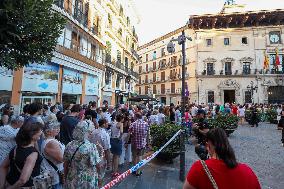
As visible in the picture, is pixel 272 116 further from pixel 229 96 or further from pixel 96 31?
pixel 229 96

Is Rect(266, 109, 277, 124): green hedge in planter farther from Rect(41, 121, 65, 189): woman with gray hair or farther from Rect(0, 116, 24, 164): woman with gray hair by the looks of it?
Rect(0, 116, 24, 164): woman with gray hair

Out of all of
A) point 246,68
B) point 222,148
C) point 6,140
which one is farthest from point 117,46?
point 222,148

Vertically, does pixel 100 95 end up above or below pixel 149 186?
above

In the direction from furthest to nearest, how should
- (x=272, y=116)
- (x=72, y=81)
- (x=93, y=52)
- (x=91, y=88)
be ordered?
(x=93, y=52) < (x=272, y=116) < (x=91, y=88) < (x=72, y=81)

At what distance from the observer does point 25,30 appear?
6551mm

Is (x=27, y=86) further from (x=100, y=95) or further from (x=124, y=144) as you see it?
(x=100, y=95)

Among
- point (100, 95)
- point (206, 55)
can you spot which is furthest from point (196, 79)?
point (100, 95)

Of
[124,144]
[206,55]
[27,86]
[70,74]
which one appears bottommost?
[124,144]

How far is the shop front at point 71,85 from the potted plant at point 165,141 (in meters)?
10.9

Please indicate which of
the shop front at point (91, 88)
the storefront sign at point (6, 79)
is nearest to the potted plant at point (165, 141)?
the storefront sign at point (6, 79)

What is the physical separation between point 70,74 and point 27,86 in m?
4.69

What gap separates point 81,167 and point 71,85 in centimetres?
1577

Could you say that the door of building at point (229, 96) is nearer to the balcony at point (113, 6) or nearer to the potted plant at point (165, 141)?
the balcony at point (113, 6)

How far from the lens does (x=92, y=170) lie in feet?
11.4
